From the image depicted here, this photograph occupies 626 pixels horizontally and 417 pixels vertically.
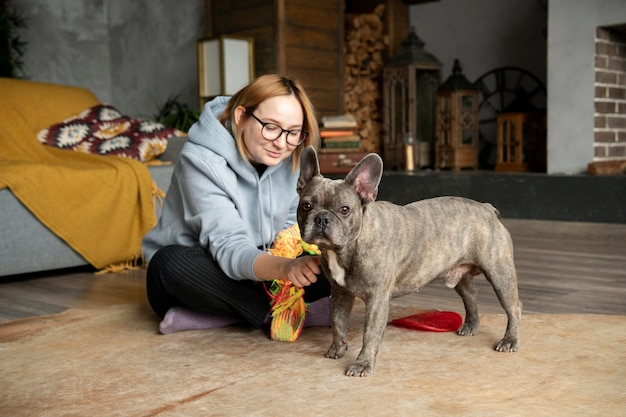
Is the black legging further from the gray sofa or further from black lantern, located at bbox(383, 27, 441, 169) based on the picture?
black lantern, located at bbox(383, 27, 441, 169)

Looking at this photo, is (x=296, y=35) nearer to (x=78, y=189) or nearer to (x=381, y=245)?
(x=78, y=189)

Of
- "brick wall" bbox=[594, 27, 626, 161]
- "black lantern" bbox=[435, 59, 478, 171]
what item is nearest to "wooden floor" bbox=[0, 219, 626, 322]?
"brick wall" bbox=[594, 27, 626, 161]

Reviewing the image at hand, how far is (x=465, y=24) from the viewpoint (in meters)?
5.45

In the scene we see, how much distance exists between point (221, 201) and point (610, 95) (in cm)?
311

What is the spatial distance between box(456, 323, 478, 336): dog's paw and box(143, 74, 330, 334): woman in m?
0.39

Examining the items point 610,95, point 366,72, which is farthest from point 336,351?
point 366,72

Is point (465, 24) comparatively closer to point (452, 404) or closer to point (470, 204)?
point (470, 204)

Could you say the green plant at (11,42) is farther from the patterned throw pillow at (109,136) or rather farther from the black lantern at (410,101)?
the black lantern at (410,101)

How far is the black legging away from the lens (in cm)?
190

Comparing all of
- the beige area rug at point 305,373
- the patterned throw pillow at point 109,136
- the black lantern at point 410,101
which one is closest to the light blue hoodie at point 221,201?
the beige area rug at point 305,373

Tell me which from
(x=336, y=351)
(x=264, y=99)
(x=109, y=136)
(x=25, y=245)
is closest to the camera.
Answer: (x=336, y=351)

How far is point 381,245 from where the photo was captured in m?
1.58

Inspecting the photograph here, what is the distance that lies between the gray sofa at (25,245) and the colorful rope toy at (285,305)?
1.43 meters

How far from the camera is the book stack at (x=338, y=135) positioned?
4.92 meters
